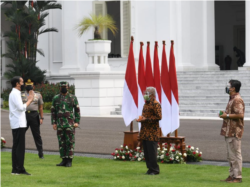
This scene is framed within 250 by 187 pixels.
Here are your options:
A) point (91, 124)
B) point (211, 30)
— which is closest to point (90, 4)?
point (211, 30)

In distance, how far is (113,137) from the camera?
1582 centimetres

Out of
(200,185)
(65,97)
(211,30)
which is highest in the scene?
(211,30)

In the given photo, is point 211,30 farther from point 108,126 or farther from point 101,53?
point 108,126

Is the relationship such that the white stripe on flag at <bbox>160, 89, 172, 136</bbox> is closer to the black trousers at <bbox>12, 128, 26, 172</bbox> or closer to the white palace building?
the black trousers at <bbox>12, 128, 26, 172</bbox>

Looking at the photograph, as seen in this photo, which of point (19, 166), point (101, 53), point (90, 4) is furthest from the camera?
point (90, 4)

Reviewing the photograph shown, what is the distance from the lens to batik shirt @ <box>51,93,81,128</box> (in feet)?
35.8

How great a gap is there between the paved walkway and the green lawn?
1450 mm

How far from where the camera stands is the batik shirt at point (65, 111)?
1091 centimetres

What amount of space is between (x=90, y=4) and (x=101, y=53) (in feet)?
24.7

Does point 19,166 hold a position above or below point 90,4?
below

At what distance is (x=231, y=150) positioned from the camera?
356 inches

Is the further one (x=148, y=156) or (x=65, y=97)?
(x=65, y=97)

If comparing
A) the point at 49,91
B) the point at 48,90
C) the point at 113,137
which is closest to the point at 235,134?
the point at 113,137

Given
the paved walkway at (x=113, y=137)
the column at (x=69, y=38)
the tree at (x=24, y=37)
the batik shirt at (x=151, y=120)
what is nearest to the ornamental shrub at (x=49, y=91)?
the tree at (x=24, y=37)
